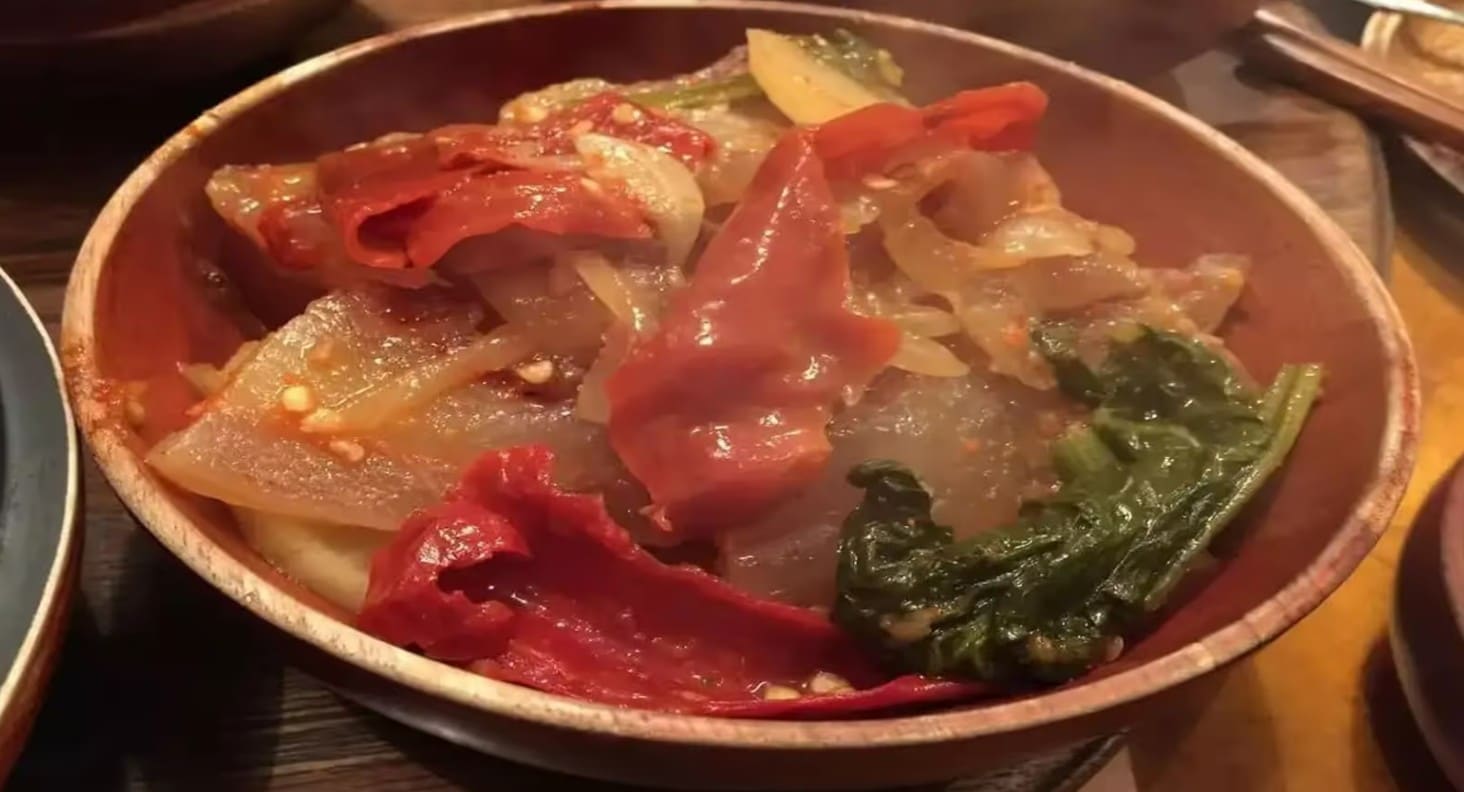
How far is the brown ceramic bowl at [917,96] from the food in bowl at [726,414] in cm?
→ 5

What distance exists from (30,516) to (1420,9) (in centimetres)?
225

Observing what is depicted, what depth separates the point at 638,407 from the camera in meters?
1.16

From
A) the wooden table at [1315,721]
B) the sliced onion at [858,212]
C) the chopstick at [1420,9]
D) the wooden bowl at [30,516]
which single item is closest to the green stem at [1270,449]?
the wooden table at [1315,721]

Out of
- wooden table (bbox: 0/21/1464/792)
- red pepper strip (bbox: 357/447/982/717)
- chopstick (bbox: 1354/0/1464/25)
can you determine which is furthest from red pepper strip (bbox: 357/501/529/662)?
chopstick (bbox: 1354/0/1464/25)

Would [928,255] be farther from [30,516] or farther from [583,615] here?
[30,516]

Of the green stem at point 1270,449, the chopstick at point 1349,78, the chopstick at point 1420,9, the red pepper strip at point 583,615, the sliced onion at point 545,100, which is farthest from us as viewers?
the chopstick at point 1420,9

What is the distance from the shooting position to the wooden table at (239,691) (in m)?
1.22

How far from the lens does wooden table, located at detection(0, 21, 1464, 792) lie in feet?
4.00

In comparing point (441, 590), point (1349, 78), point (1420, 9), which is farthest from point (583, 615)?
point (1420, 9)

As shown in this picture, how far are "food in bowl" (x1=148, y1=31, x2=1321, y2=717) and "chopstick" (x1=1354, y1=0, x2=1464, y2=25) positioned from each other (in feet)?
3.86

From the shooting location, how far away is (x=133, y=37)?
164 cm

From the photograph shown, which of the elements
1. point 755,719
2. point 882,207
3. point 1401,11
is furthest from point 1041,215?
point 1401,11

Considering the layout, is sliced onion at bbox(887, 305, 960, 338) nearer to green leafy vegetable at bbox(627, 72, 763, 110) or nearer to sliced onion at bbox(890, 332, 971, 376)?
sliced onion at bbox(890, 332, 971, 376)

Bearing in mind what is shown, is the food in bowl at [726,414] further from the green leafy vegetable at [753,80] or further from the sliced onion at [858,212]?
the green leafy vegetable at [753,80]
